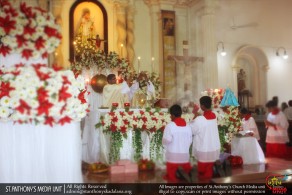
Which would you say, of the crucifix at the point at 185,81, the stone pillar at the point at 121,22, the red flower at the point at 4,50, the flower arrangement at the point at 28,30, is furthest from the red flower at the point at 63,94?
the stone pillar at the point at 121,22

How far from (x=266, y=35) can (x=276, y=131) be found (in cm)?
185

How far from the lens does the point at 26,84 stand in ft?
11.7

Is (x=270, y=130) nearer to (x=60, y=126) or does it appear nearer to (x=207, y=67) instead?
(x=207, y=67)

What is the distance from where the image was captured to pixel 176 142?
517 centimetres

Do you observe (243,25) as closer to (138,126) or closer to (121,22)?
(138,126)

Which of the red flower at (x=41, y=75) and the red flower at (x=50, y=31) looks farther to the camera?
the red flower at (x=50, y=31)

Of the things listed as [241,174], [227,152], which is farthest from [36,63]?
[227,152]

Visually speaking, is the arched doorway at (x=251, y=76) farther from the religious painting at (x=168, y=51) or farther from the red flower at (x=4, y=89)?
the red flower at (x=4, y=89)

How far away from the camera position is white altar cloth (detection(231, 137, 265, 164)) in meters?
6.59

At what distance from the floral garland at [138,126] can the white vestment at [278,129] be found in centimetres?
140

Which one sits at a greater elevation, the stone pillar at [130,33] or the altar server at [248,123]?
the stone pillar at [130,33]

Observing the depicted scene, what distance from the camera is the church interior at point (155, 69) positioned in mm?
3979

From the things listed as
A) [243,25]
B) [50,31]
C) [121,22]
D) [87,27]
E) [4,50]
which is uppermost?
Answer: [121,22]

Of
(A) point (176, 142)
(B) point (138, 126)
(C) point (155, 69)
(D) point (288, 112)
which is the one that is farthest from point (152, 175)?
(C) point (155, 69)
